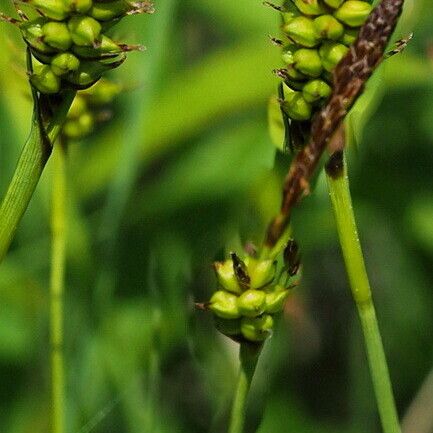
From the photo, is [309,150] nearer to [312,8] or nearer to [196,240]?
[312,8]

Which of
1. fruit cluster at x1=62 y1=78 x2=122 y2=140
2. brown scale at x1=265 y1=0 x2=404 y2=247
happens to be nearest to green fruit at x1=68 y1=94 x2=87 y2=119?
Result: fruit cluster at x1=62 y1=78 x2=122 y2=140

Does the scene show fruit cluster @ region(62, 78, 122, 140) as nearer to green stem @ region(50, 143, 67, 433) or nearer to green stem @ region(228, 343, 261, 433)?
green stem @ region(50, 143, 67, 433)

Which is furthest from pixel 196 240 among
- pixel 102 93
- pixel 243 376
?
pixel 243 376

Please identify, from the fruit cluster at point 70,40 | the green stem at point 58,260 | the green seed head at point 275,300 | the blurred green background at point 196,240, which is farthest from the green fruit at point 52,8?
the blurred green background at point 196,240

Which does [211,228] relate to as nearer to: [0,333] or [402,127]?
[0,333]

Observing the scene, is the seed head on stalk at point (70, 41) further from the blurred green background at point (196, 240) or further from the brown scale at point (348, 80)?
the blurred green background at point (196, 240)

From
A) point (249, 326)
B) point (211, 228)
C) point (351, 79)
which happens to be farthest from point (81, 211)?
point (351, 79)
